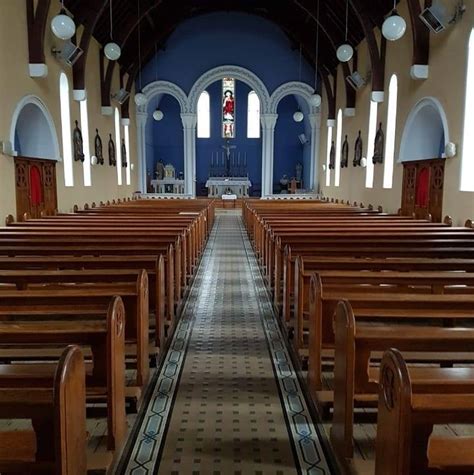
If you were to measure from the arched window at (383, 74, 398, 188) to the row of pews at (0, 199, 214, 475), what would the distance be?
757cm

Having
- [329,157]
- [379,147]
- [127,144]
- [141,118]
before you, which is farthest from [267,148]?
[379,147]

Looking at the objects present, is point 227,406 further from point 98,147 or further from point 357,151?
point 98,147

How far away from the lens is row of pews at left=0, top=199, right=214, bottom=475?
149 centimetres

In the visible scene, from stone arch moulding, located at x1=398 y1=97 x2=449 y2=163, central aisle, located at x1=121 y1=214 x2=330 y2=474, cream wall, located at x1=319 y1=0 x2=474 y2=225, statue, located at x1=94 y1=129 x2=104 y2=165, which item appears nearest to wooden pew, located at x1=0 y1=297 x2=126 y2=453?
central aisle, located at x1=121 y1=214 x2=330 y2=474

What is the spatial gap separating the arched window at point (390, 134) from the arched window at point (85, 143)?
27.4 ft

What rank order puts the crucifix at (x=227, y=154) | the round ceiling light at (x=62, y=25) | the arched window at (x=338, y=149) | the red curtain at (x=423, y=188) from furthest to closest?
the crucifix at (x=227, y=154), the arched window at (x=338, y=149), the red curtain at (x=423, y=188), the round ceiling light at (x=62, y=25)

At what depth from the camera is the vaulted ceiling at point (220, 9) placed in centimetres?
1475

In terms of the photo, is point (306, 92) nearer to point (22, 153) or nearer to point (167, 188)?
point (167, 188)

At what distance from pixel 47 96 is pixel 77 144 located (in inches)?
78.1

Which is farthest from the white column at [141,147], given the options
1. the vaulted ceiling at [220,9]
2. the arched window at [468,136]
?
the arched window at [468,136]

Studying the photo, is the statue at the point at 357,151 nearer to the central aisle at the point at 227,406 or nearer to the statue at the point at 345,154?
the statue at the point at 345,154

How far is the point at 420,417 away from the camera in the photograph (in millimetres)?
1426

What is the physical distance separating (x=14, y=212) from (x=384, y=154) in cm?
898

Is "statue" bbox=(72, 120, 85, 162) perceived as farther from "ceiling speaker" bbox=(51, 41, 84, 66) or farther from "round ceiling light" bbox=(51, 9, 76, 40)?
"round ceiling light" bbox=(51, 9, 76, 40)
